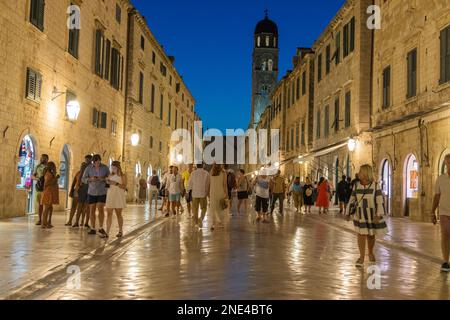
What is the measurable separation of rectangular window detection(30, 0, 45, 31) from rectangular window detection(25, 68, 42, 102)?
1560 millimetres

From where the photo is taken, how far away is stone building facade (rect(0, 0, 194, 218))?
16703mm

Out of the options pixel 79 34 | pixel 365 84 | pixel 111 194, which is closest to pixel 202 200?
pixel 111 194

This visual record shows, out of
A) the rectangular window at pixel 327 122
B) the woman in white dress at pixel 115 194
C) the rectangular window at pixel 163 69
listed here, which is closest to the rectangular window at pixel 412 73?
the woman in white dress at pixel 115 194

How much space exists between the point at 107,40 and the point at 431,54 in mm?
15241

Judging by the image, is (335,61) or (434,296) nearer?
(434,296)

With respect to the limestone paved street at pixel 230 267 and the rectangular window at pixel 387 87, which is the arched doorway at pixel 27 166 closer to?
the limestone paved street at pixel 230 267

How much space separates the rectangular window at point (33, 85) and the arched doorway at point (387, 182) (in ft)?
45.3

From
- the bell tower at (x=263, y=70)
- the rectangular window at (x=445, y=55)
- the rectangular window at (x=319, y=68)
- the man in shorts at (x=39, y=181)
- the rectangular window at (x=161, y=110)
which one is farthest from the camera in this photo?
the bell tower at (x=263, y=70)

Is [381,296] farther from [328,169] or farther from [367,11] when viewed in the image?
[328,169]

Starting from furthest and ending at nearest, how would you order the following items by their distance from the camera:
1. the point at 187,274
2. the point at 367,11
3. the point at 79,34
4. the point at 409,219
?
1. the point at 367,11
2. the point at 79,34
3. the point at 409,219
4. the point at 187,274

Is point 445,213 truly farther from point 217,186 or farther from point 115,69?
point 115,69

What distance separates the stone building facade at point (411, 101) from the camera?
60.8 ft

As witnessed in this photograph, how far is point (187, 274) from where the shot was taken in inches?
320

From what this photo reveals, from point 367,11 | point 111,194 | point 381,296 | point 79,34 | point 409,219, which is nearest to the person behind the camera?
point 381,296
